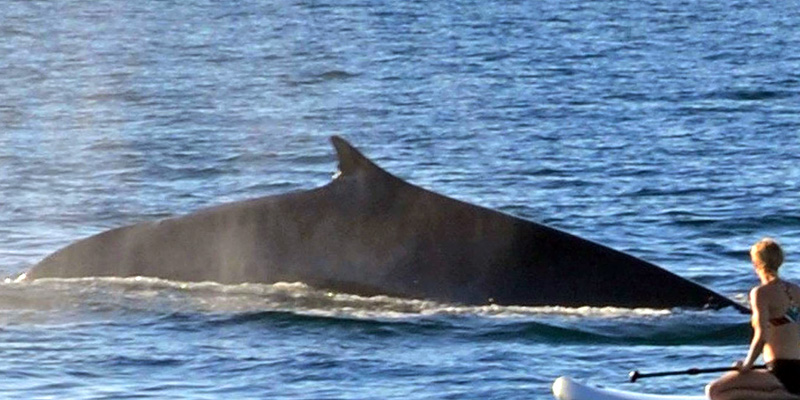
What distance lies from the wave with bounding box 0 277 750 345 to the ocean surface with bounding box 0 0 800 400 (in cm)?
2

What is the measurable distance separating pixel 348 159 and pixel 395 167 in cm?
1287

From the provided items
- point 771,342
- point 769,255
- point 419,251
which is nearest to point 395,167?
point 419,251

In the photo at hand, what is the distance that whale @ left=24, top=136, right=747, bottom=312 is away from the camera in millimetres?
14055

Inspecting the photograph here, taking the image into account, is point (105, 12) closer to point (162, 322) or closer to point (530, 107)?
point (530, 107)

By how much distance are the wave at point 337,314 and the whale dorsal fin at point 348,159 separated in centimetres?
83

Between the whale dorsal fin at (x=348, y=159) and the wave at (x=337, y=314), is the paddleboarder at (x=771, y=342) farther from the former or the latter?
the whale dorsal fin at (x=348, y=159)

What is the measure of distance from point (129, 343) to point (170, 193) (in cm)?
1061

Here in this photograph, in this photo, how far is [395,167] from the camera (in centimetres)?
2697

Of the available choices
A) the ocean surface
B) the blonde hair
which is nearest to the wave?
the ocean surface

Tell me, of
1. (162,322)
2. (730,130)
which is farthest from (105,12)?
(162,322)

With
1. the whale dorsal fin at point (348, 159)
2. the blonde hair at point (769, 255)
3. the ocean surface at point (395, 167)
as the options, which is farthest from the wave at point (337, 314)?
the blonde hair at point (769, 255)

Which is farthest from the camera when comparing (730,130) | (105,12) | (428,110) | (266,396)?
(105,12)

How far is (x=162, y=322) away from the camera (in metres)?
14.5

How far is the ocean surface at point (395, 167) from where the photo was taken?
13398 mm
